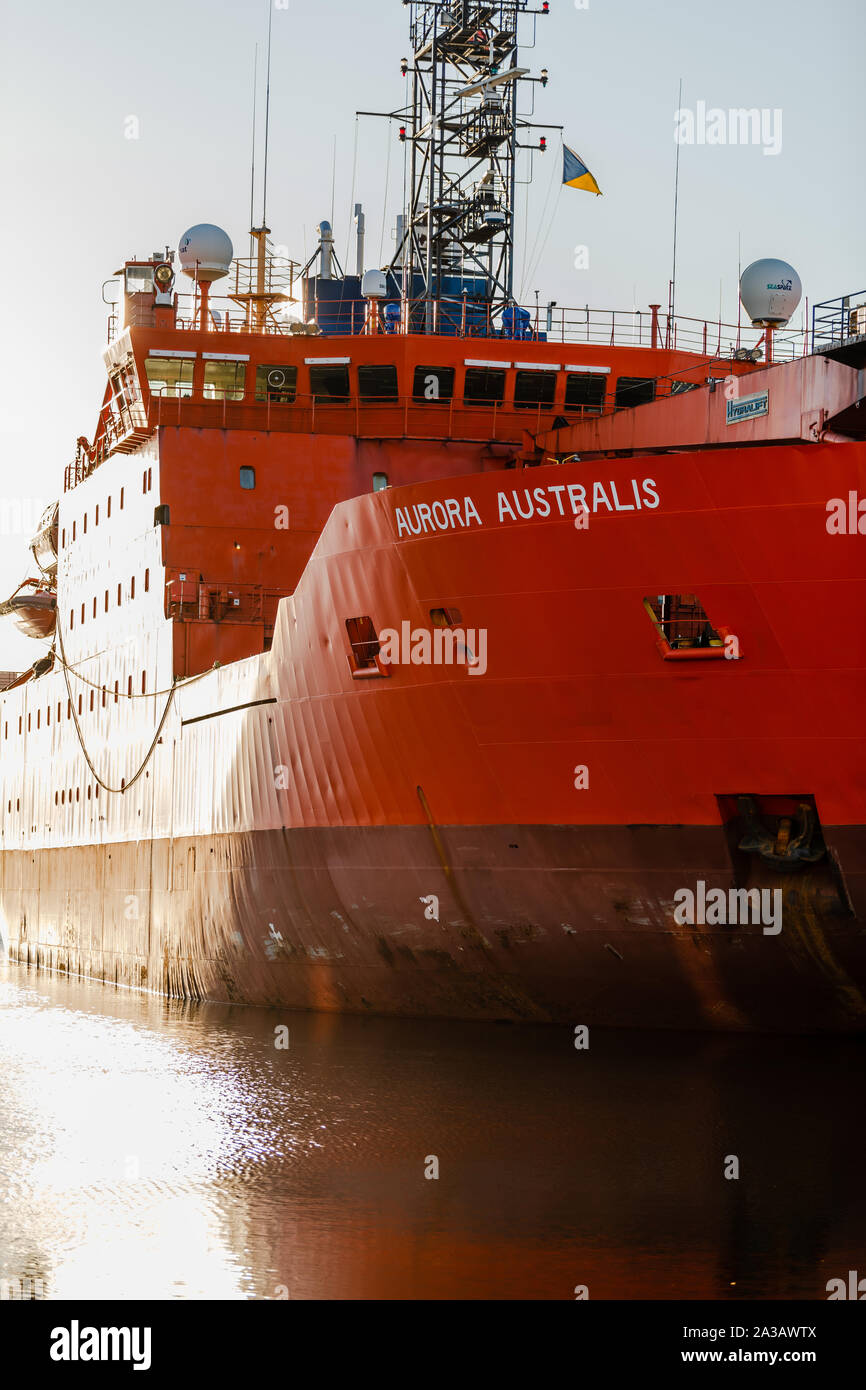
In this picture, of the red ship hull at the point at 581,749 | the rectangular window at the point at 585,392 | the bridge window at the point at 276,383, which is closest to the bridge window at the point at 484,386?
the rectangular window at the point at 585,392

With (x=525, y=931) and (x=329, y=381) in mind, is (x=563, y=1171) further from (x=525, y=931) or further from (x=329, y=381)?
(x=329, y=381)

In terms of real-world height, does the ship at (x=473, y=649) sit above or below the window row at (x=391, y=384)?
below

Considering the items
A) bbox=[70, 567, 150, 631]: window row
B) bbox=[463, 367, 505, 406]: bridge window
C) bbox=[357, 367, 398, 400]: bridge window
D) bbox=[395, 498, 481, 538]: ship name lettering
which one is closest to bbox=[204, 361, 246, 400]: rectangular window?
bbox=[357, 367, 398, 400]: bridge window

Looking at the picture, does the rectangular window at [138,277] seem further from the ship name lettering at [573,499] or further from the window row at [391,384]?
the ship name lettering at [573,499]

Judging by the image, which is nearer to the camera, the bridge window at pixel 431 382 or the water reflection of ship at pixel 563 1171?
the water reflection of ship at pixel 563 1171

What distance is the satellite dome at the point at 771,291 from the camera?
76.5 ft

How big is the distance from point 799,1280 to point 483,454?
15.6 metres

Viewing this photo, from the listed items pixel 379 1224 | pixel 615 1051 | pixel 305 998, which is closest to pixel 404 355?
pixel 305 998

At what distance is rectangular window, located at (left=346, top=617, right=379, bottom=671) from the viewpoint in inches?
686

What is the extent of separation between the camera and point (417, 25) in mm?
27312

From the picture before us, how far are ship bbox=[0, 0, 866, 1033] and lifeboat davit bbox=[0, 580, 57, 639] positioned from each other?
6561 mm

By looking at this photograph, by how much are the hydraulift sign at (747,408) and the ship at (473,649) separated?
48mm

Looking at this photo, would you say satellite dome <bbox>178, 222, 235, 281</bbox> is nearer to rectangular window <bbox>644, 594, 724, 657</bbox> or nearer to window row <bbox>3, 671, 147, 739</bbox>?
window row <bbox>3, 671, 147, 739</bbox>
